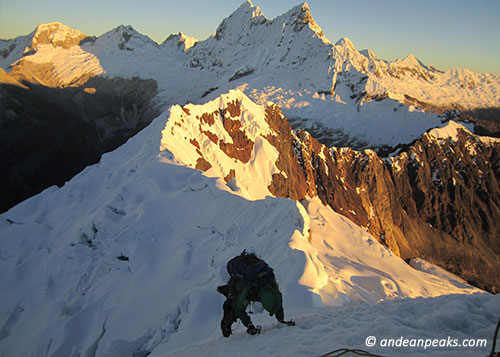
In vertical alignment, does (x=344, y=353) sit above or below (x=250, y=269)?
below

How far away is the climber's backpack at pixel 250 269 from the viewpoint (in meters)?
7.20

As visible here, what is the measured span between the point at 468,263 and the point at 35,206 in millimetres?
87295

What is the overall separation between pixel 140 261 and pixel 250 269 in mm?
13710

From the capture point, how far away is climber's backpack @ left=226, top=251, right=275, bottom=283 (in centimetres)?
720

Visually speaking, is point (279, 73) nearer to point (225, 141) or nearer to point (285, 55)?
point (285, 55)

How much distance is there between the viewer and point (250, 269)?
23.8ft

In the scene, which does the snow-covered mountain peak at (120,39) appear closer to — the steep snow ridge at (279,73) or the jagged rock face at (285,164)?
the steep snow ridge at (279,73)

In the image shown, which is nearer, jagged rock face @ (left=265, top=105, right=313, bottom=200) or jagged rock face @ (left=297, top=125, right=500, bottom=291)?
jagged rock face @ (left=265, top=105, right=313, bottom=200)

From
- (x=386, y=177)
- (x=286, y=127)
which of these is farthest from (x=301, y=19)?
(x=286, y=127)

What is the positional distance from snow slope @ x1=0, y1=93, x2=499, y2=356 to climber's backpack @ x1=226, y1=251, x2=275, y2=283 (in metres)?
1.42

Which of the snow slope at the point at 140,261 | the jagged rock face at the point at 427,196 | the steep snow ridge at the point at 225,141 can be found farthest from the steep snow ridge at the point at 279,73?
the snow slope at the point at 140,261

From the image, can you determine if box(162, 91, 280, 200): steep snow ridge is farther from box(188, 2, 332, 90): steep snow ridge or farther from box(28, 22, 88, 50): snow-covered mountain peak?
box(28, 22, 88, 50): snow-covered mountain peak

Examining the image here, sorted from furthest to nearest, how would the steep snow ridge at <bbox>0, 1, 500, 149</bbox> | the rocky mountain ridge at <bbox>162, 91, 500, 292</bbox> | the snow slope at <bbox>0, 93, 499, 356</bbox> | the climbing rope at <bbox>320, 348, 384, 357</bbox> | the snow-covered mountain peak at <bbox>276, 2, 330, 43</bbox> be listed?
the snow-covered mountain peak at <bbox>276, 2, 330, 43</bbox> → the steep snow ridge at <bbox>0, 1, 500, 149</bbox> → the rocky mountain ridge at <bbox>162, 91, 500, 292</bbox> → the snow slope at <bbox>0, 93, 499, 356</bbox> → the climbing rope at <bbox>320, 348, 384, 357</bbox>

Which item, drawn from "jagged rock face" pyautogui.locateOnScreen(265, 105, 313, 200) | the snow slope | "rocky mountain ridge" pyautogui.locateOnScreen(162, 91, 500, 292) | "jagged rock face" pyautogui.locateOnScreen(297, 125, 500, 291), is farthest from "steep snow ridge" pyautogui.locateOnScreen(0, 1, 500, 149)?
the snow slope
